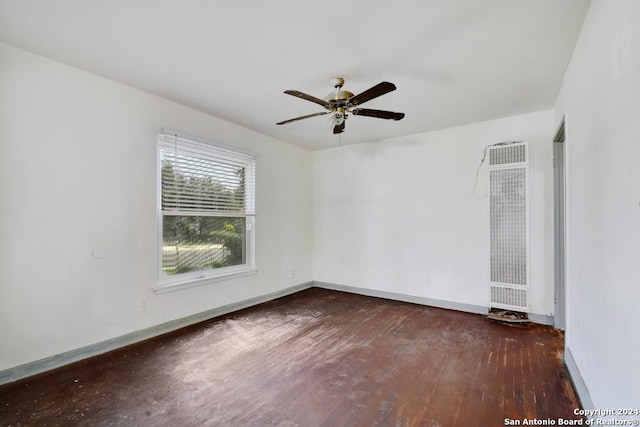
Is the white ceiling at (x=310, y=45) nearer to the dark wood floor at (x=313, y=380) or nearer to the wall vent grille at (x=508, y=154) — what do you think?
the wall vent grille at (x=508, y=154)

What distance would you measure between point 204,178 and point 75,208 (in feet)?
4.46

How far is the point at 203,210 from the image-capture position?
3.69 meters

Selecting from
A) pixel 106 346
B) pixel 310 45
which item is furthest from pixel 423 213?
pixel 106 346

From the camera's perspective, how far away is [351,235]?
518 centimetres

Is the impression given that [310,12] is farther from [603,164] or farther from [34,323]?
[34,323]

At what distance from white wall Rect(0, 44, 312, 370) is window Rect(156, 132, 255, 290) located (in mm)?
154

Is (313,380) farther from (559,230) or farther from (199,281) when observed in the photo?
(559,230)

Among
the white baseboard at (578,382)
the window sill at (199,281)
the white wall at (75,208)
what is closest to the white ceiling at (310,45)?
the white wall at (75,208)

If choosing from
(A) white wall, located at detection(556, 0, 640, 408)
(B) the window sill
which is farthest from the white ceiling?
(B) the window sill

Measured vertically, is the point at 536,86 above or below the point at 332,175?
above

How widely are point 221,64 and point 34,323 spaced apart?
2.65 meters

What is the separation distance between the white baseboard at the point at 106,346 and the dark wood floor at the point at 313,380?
0.09 metres

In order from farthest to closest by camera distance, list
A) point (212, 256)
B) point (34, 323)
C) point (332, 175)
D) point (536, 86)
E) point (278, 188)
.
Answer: point (332, 175), point (278, 188), point (212, 256), point (536, 86), point (34, 323)

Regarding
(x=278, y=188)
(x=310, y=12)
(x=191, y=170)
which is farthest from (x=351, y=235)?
(x=310, y=12)
